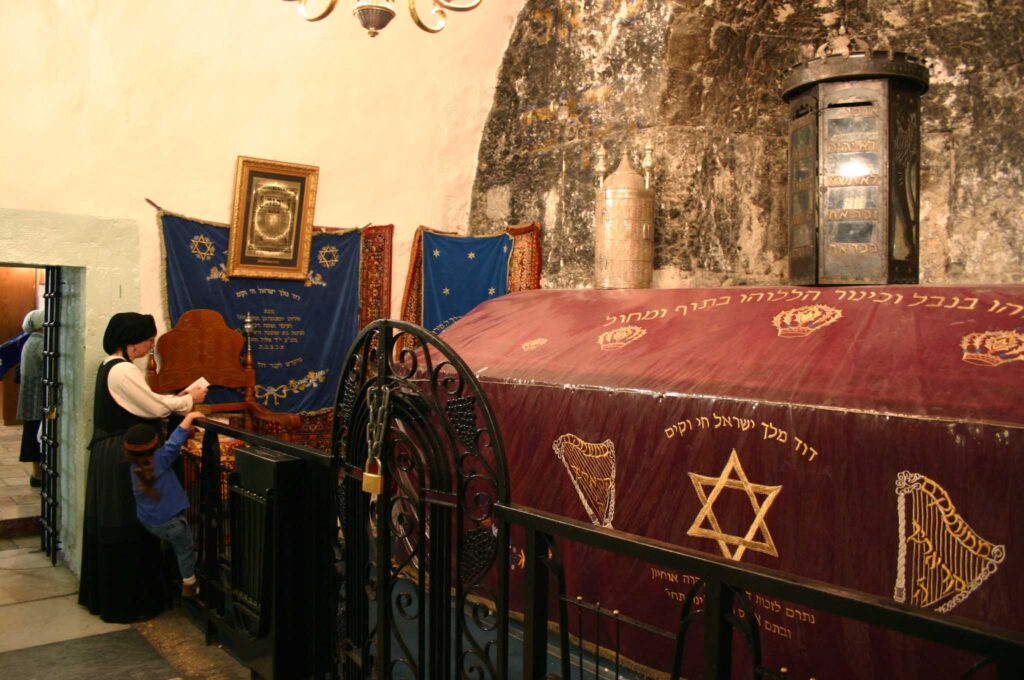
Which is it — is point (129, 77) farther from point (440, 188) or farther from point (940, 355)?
point (940, 355)

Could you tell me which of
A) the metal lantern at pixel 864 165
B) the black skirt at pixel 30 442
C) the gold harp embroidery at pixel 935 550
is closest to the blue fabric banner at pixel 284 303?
the black skirt at pixel 30 442

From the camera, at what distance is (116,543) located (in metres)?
3.46

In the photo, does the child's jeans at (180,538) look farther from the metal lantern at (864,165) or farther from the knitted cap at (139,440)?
the metal lantern at (864,165)

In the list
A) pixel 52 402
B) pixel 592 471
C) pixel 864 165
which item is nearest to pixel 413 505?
pixel 592 471

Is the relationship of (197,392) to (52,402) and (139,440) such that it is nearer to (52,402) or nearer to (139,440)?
(139,440)

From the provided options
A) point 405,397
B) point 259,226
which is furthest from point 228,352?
point 405,397

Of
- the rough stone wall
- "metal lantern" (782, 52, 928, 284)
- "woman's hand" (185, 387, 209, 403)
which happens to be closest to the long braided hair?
"woman's hand" (185, 387, 209, 403)

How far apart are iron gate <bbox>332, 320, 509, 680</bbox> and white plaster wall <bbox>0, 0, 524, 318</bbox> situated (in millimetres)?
2637

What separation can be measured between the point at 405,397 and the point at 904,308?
178 cm

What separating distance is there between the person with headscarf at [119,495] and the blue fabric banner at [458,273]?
2.30 meters

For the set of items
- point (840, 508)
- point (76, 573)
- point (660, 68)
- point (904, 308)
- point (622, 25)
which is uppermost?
point (622, 25)

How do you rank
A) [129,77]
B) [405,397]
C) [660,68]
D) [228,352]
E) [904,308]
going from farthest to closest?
1. [660,68]
2. [228,352]
3. [129,77]
4. [904,308]
5. [405,397]

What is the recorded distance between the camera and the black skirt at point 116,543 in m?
3.44

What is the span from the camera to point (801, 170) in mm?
4465
